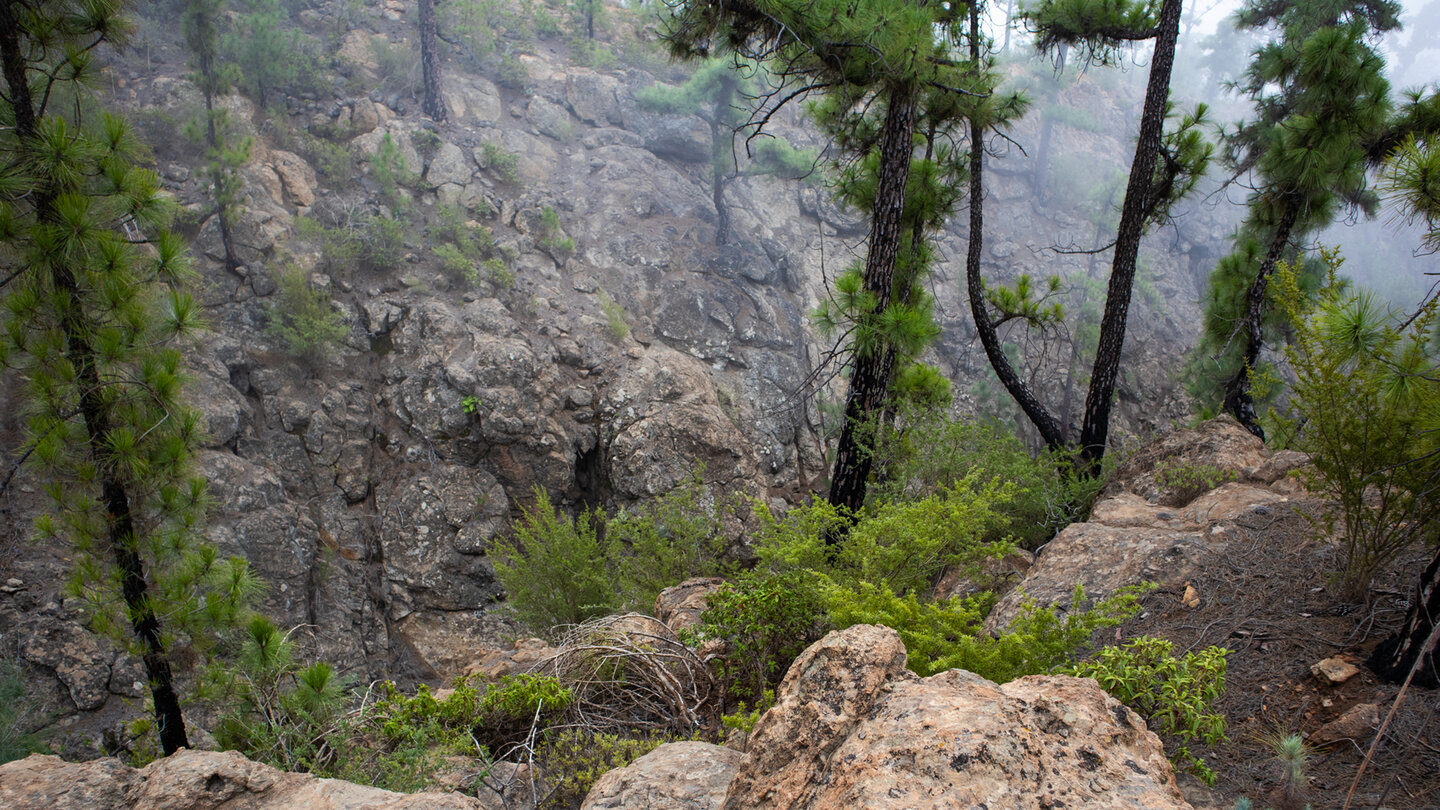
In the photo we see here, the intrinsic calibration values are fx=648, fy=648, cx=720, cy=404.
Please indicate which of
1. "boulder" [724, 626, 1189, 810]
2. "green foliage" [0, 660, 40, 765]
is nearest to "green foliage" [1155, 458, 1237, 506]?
"boulder" [724, 626, 1189, 810]

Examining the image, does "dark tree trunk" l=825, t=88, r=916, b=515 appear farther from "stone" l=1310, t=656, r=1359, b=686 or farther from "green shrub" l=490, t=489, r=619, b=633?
"stone" l=1310, t=656, r=1359, b=686

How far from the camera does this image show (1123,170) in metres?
24.8

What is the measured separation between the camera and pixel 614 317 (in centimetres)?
1220

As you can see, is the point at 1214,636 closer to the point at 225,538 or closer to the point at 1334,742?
the point at 1334,742

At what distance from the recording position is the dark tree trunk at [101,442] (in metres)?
3.24

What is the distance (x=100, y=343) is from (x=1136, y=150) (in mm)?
7469

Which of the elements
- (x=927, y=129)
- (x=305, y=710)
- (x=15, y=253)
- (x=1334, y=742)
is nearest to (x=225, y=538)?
(x=15, y=253)

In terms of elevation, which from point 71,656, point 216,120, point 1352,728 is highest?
point 216,120

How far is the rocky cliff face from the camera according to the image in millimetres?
8547

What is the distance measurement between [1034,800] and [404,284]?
1166 centimetres

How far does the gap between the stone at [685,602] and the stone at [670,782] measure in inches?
65.2

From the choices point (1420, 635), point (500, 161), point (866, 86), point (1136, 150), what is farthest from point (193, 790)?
point (500, 161)

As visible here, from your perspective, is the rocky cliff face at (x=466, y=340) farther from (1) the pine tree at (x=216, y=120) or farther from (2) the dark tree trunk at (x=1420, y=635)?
(2) the dark tree trunk at (x=1420, y=635)

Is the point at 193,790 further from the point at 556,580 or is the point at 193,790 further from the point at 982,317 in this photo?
the point at 982,317
